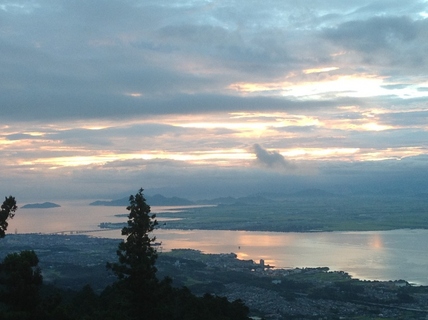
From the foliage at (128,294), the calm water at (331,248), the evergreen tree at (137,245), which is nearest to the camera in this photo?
the foliage at (128,294)

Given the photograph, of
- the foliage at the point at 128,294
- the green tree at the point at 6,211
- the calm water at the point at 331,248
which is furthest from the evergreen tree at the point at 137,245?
the calm water at the point at 331,248

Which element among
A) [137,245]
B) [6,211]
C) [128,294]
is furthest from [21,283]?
[137,245]

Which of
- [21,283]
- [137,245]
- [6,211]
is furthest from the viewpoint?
[137,245]

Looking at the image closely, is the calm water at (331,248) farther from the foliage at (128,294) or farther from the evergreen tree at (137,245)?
the evergreen tree at (137,245)

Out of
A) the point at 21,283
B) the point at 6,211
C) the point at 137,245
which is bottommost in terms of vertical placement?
the point at 21,283

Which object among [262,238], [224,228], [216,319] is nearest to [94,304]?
[216,319]

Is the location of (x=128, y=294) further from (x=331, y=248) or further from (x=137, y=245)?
(x=331, y=248)

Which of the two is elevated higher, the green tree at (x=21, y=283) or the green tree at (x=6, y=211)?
the green tree at (x=6, y=211)

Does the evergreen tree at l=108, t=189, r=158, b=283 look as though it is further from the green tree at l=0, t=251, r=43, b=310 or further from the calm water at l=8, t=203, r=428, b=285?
the calm water at l=8, t=203, r=428, b=285
